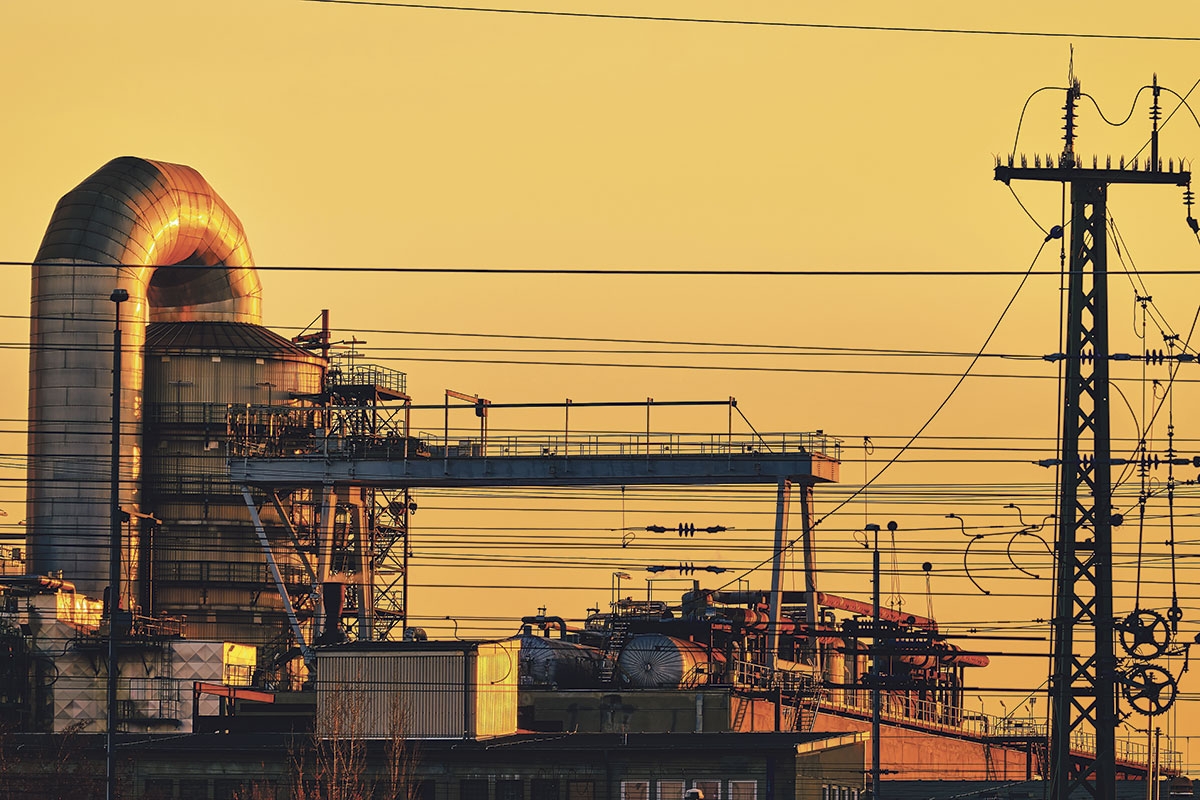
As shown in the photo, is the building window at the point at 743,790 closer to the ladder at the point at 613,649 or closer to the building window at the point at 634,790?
the building window at the point at 634,790

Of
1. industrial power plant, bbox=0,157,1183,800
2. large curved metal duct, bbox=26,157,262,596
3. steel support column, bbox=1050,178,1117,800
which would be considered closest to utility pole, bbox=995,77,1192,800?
steel support column, bbox=1050,178,1117,800

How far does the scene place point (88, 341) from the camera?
233 ft

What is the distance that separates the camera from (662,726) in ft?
223

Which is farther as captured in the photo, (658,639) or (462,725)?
(658,639)

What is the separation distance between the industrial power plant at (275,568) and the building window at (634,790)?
7.93 feet

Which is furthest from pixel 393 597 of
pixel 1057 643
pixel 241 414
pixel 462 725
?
pixel 1057 643

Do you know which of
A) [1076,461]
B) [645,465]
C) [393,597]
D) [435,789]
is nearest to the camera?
[1076,461]

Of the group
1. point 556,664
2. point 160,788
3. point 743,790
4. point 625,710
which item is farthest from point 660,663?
point 160,788

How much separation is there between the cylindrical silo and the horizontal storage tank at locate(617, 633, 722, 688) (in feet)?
42.5

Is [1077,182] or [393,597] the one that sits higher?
[1077,182]

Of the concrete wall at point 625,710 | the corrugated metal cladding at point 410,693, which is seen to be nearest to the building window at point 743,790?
the corrugated metal cladding at point 410,693

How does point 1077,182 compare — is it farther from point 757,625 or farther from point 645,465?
point 757,625

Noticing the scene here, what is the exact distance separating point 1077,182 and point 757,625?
34.5 metres

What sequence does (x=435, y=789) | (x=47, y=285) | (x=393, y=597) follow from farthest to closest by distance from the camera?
(x=393, y=597) → (x=47, y=285) → (x=435, y=789)
